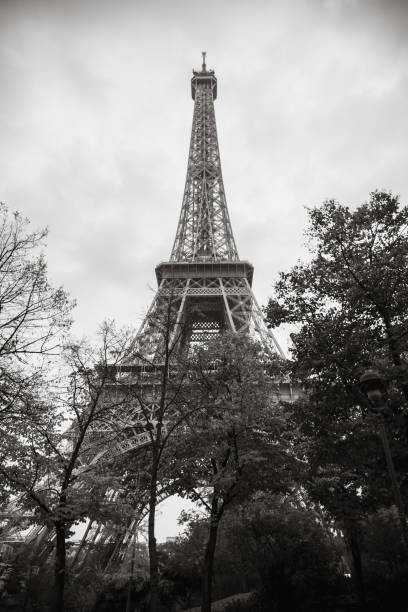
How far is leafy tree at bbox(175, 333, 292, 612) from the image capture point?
14781mm

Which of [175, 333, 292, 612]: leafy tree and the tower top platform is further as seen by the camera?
the tower top platform

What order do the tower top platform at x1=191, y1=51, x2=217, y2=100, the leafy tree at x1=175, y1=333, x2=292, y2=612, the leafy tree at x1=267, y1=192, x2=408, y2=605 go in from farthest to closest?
the tower top platform at x1=191, y1=51, x2=217, y2=100 < the leafy tree at x1=175, y1=333, x2=292, y2=612 < the leafy tree at x1=267, y1=192, x2=408, y2=605

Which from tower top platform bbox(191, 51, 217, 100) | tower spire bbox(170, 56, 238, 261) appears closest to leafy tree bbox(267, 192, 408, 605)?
tower spire bbox(170, 56, 238, 261)

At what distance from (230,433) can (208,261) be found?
106ft

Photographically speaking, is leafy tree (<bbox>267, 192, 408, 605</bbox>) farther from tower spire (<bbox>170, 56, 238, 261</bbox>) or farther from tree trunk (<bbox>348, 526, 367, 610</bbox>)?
tower spire (<bbox>170, 56, 238, 261</bbox>)

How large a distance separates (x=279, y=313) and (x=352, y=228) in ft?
11.4

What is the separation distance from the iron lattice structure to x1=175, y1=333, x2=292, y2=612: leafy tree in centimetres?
1296

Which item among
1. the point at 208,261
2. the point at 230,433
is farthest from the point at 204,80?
the point at 230,433

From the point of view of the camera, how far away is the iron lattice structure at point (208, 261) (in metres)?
39.6

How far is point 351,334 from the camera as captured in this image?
1262 cm

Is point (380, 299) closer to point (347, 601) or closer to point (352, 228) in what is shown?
point (352, 228)

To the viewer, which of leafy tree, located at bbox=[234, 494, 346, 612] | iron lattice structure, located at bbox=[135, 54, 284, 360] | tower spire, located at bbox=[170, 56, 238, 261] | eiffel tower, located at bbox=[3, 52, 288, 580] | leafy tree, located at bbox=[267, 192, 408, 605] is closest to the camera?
leafy tree, located at bbox=[267, 192, 408, 605]

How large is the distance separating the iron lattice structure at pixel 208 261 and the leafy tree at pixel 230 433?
13.0m

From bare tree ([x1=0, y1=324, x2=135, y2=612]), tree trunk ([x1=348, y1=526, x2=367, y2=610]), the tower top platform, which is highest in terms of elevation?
the tower top platform
